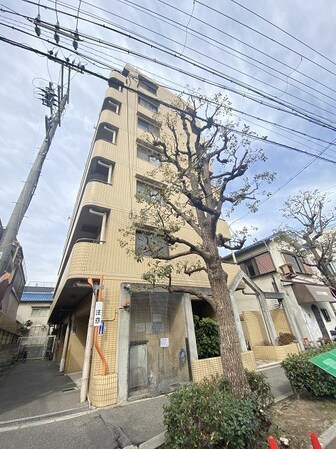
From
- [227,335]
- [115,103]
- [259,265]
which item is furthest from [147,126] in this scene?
[227,335]

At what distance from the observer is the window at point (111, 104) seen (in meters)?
12.7

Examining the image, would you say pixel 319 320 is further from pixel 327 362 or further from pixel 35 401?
pixel 35 401

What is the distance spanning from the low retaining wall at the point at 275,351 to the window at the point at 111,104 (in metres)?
15.9

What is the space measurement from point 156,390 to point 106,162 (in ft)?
31.8

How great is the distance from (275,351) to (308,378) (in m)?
5.79

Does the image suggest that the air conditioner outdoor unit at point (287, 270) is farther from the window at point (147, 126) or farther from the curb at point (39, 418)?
the curb at point (39, 418)

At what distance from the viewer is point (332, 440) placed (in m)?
3.51

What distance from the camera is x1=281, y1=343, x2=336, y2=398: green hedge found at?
16.5 ft

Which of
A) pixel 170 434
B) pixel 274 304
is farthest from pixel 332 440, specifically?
pixel 274 304

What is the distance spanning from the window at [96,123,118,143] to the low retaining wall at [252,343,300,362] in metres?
13.8

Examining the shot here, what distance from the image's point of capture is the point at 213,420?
9.75 ft

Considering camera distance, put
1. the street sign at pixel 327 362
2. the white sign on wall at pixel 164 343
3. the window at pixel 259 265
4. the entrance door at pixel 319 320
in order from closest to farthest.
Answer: the street sign at pixel 327 362 < the white sign on wall at pixel 164 343 < the entrance door at pixel 319 320 < the window at pixel 259 265

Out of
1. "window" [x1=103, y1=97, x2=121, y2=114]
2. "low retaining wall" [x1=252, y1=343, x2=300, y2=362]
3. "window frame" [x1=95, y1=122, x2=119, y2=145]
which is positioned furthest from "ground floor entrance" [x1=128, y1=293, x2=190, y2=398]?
"window" [x1=103, y1=97, x2=121, y2=114]

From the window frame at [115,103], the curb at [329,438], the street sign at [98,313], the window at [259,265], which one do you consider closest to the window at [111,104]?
the window frame at [115,103]
